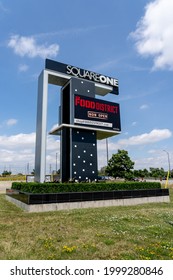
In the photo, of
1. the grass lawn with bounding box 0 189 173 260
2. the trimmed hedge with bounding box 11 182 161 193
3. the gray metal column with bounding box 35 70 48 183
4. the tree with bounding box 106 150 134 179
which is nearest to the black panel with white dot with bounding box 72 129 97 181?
the gray metal column with bounding box 35 70 48 183

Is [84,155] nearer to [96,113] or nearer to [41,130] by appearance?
[96,113]

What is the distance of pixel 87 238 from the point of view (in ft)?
30.7

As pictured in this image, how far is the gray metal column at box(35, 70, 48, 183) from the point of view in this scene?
25.3m

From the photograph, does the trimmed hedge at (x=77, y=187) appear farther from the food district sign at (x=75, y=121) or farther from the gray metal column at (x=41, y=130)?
the food district sign at (x=75, y=121)

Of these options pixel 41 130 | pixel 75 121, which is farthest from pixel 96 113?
pixel 41 130

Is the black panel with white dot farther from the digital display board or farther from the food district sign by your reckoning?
the digital display board

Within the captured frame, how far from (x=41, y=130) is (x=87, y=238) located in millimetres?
18299

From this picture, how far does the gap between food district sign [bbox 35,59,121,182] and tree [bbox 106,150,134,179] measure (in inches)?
752

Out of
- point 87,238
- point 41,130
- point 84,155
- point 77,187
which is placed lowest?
point 87,238

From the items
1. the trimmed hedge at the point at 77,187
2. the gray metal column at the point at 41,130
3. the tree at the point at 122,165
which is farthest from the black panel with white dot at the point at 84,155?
the tree at the point at 122,165

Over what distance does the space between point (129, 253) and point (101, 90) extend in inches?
1102
